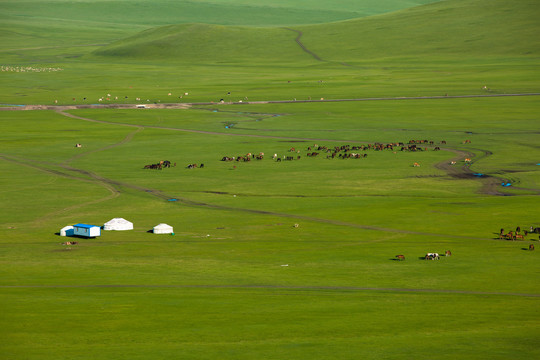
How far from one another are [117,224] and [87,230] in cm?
435

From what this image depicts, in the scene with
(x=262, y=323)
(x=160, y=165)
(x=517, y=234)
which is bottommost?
(x=262, y=323)

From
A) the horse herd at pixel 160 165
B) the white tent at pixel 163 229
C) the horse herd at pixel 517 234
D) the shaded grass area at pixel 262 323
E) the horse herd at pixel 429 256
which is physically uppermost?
the horse herd at pixel 160 165

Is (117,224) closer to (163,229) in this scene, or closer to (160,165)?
(163,229)

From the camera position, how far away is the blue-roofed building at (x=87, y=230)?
252 ft

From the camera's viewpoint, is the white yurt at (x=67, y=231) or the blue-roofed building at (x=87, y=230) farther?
the white yurt at (x=67, y=231)

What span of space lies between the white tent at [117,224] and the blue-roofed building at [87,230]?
9.79 ft

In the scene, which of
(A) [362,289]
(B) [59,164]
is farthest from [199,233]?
(B) [59,164]

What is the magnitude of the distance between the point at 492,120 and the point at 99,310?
12764cm

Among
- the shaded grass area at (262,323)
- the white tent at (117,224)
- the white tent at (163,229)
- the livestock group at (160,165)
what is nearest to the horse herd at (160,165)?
the livestock group at (160,165)

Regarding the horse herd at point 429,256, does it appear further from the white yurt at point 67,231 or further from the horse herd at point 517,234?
the white yurt at point 67,231

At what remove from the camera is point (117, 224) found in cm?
8069

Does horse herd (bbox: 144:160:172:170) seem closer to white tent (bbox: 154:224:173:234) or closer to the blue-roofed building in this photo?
white tent (bbox: 154:224:173:234)

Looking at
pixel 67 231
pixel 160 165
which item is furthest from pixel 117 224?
pixel 160 165

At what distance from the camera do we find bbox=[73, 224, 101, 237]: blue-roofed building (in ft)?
252
